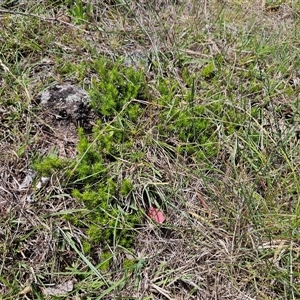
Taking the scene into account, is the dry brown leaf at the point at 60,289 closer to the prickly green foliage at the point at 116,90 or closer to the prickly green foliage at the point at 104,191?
the prickly green foliage at the point at 104,191

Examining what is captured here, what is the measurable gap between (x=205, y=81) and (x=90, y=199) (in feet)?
3.45

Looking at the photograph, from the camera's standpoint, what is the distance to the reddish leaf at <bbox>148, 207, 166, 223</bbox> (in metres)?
1.97

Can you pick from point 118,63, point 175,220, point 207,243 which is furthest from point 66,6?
point 207,243

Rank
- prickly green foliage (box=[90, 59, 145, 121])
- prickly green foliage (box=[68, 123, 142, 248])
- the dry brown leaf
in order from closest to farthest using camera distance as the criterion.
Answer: the dry brown leaf
prickly green foliage (box=[68, 123, 142, 248])
prickly green foliage (box=[90, 59, 145, 121])

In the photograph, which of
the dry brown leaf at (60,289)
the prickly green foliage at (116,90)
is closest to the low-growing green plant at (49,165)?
the prickly green foliage at (116,90)

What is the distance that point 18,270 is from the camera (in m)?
1.79

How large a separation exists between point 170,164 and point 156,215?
29cm

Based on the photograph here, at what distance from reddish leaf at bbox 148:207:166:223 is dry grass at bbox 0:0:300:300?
36 millimetres

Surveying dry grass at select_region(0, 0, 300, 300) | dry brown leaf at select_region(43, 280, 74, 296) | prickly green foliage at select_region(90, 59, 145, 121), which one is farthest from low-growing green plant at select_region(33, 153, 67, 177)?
dry brown leaf at select_region(43, 280, 74, 296)

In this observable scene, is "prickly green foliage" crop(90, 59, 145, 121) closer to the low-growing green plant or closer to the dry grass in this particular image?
the dry grass

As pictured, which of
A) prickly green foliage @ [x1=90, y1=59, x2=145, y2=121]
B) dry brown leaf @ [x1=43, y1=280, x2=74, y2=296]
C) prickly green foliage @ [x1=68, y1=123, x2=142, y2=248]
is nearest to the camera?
Answer: dry brown leaf @ [x1=43, y1=280, x2=74, y2=296]

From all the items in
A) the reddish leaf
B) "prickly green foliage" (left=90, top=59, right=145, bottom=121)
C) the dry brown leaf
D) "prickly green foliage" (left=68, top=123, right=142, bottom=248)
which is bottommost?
the dry brown leaf

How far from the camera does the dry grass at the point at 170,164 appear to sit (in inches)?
71.7

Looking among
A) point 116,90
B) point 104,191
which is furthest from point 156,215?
point 116,90
